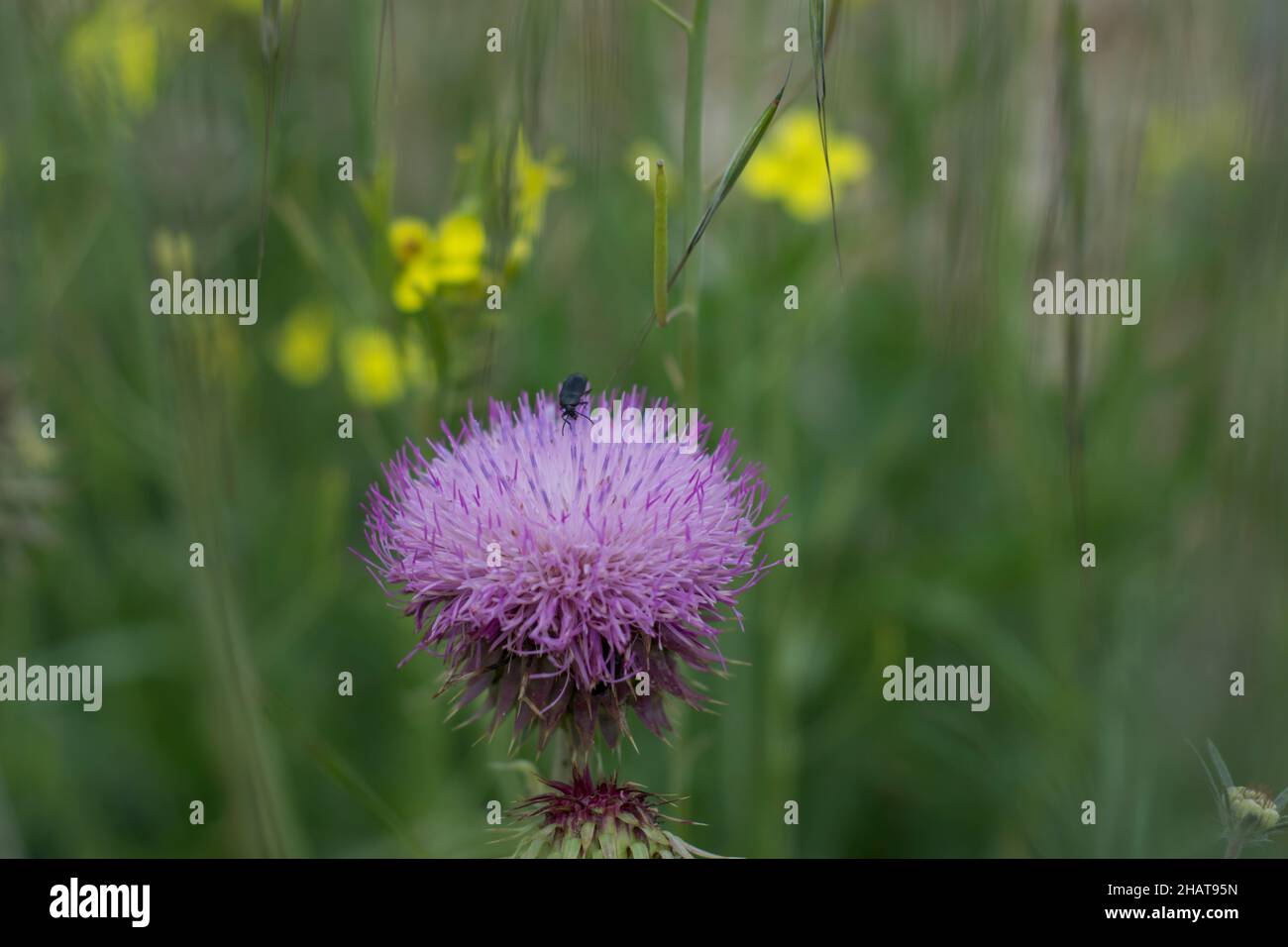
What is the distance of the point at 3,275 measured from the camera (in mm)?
3199

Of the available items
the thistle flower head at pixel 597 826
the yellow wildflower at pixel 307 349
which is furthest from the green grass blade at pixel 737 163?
the yellow wildflower at pixel 307 349

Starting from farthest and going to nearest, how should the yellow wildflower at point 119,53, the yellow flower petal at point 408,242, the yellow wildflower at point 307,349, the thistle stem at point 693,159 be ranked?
the yellow wildflower at point 307,349 < the yellow wildflower at point 119,53 < the yellow flower petal at point 408,242 < the thistle stem at point 693,159

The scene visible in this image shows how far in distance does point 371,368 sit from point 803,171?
1322 mm

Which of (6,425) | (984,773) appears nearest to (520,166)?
(6,425)

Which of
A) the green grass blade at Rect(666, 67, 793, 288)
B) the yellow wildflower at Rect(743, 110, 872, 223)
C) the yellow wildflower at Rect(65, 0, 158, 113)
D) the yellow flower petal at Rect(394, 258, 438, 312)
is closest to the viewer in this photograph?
the green grass blade at Rect(666, 67, 793, 288)

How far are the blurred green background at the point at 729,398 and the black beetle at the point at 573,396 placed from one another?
0.64 feet

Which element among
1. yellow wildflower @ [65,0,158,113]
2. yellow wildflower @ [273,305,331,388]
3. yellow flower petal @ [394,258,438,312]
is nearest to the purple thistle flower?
yellow flower petal @ [394,258,438,312]

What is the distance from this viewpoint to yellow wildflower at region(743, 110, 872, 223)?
10.6 feet

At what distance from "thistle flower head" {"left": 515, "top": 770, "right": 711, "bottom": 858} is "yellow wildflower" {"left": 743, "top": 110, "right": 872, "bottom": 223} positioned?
1888 mm

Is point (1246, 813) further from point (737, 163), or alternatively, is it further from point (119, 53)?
point (119, 53)

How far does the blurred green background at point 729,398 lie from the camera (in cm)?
237

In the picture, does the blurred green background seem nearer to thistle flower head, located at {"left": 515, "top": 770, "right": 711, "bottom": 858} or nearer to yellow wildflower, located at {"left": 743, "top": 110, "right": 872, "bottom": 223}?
yellow wildflower, located at {"left": 743, "top": 110, "right": 872, "bottom": 223}

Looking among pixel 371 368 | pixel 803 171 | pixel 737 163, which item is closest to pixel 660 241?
pixel 737 163

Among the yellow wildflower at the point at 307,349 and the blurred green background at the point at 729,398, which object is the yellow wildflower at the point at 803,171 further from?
the yellow wildflower at the point at 307,349
